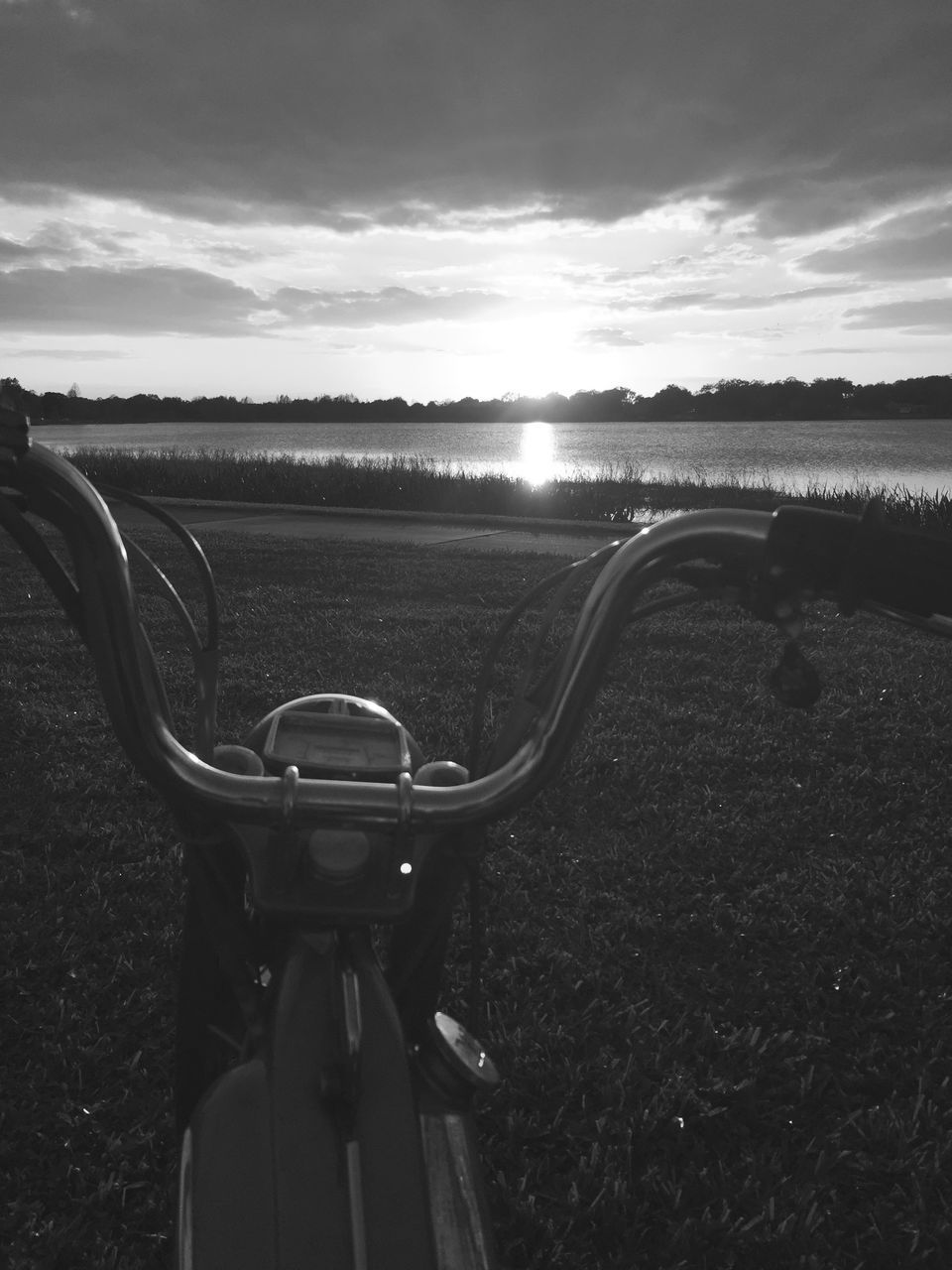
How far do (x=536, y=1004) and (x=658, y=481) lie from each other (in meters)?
18.6

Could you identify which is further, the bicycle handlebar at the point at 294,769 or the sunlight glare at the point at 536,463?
the sunlight glare at the point at 536,463

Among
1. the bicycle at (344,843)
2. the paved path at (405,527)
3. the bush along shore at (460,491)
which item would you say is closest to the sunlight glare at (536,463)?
Answer: the bush along shore at (460,491)

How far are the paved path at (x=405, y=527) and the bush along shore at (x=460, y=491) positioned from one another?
152cm

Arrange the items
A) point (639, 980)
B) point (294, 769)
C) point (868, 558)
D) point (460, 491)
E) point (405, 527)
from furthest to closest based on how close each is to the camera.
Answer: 1. point (460, 491)
2. point (405, 527)
3. point (639, 980)
4. point (294, 769)
5. point (868, 558)

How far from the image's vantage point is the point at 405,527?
12.4 m

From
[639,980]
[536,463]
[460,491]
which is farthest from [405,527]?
[536,463]

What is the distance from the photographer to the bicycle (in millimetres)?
1066

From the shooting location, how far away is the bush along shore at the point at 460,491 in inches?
560

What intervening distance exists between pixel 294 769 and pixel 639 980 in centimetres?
211

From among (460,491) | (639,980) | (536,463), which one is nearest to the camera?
(639,980)

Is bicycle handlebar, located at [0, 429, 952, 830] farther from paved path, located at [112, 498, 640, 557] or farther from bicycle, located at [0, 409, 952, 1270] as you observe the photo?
paved path, located at [112, 498, 640, 557]

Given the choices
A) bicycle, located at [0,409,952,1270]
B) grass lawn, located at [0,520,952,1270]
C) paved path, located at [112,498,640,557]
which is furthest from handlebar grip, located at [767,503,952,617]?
paved path, located at [112,498,640,557]

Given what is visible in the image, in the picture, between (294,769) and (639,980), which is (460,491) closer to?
(639,980)

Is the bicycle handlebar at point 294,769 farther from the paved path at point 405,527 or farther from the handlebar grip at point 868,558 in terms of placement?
the paved path at point 405,527
